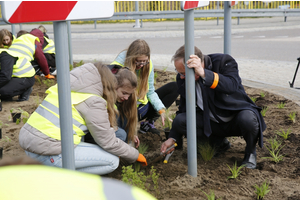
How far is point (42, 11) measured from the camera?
1429mm

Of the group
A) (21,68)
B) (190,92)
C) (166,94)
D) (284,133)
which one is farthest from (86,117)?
(21,68)

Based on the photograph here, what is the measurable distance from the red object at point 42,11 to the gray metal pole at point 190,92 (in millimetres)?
1116

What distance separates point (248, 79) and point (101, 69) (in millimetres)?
4074

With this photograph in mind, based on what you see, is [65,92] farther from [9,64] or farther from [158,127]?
[9,64]

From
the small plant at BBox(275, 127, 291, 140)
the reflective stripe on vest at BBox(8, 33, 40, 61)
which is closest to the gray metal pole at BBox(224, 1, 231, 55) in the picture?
the small plant at BBox(275, 127, 291, 140)

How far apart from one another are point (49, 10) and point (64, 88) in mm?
365

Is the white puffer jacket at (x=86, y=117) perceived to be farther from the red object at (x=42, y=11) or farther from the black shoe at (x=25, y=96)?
the black shoe at (x=25, y=96)

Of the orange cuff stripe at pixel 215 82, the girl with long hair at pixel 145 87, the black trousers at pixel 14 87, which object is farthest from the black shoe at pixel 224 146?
the black trousers at pixel 14 87

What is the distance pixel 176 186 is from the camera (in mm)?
2666

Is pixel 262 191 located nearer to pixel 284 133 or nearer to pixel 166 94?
pixel 284 133

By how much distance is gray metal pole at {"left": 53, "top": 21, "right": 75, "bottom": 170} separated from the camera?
5.16 ft

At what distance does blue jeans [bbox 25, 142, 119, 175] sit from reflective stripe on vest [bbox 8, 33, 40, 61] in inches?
126

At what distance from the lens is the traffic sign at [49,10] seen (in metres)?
1.37

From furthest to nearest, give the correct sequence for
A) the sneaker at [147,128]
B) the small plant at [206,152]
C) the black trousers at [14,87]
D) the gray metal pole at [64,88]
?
the black trousers at [14,87]
the sneaker at [147,128]
the small plant at [206,152]
the gray metal pole at [64,88]
